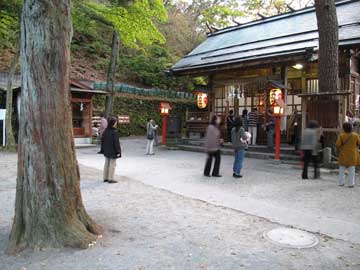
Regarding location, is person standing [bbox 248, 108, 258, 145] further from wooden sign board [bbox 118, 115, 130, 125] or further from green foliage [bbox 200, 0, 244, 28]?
green foliage [bbox 200, 0, 244, 28]

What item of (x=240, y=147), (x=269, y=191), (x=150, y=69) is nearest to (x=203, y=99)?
(x=240, y=147)

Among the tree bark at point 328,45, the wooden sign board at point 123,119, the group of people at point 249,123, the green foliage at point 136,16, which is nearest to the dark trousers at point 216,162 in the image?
the tree bark at point 328,45

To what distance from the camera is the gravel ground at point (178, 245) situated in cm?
403

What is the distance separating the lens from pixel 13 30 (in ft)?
57.3

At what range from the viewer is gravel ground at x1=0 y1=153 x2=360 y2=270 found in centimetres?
403

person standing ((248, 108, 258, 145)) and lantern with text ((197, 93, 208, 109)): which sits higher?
lantern with text ((197, 93, 208, 109))

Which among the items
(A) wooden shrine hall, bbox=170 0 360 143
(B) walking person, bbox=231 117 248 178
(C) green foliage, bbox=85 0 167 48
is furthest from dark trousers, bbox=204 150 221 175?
(C) green foliage, bbox=85 0 167 48

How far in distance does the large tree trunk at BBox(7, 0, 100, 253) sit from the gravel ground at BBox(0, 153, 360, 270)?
29 cm

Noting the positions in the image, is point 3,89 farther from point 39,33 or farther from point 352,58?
point 352,58

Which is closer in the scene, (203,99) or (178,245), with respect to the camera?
(178,245)

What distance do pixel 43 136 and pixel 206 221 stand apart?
292 cm

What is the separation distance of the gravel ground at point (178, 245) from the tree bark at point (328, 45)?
23.0 feet

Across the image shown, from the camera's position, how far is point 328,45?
1109 centimetres

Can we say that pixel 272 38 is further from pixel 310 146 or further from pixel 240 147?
pixel 240 147
